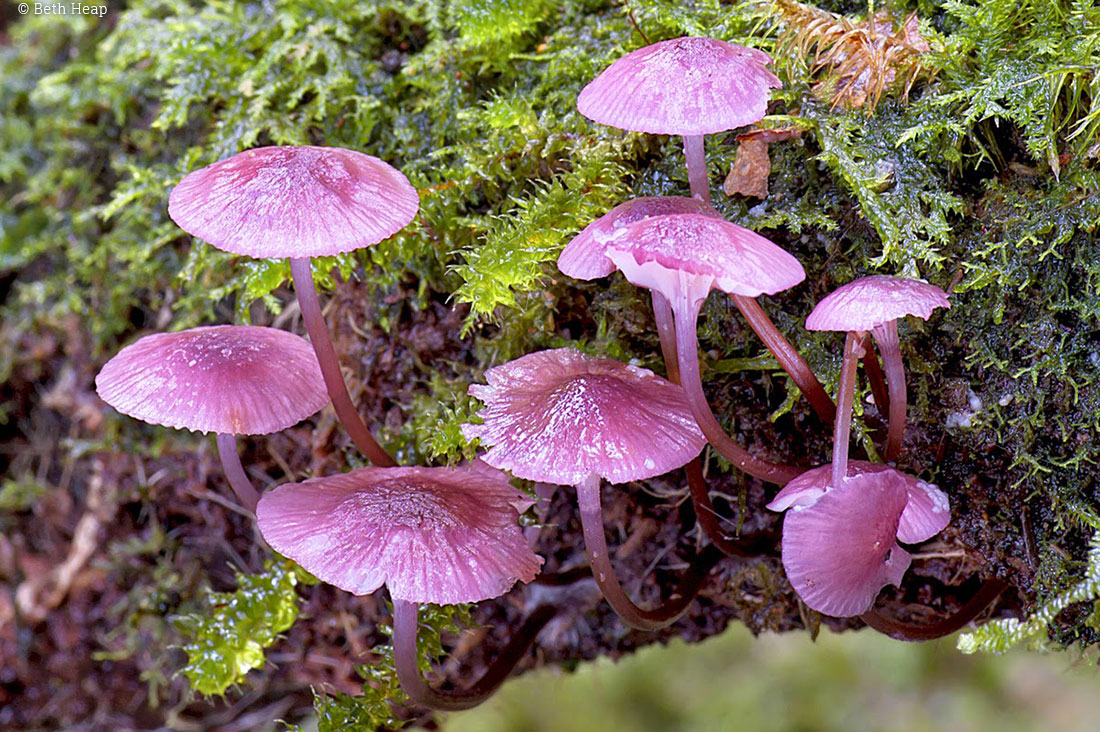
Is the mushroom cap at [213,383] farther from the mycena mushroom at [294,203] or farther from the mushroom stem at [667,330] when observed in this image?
the mushroom stem at [667,330]

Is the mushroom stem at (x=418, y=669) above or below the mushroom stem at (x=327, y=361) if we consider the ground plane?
below

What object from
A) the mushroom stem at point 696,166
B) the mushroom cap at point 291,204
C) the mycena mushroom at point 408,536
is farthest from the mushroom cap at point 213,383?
the mushroom stem at point 696,166

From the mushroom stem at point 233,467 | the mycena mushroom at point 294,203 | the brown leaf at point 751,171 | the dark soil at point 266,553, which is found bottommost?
the dark soil at point 266,553

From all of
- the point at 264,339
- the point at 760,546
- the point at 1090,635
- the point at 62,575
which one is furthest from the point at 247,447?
the point at 1090,635

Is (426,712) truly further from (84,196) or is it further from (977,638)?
(84,196)

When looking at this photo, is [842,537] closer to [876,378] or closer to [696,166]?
[876,378]

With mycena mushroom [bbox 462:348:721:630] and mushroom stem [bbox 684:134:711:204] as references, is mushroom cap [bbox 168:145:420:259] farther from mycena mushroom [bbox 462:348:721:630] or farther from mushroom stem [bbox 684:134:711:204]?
mushroom stem [bbox 684:134:711:204]
